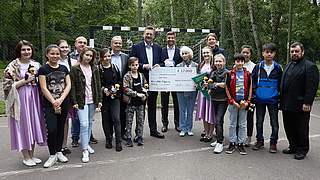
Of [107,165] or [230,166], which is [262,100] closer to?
[230,166]

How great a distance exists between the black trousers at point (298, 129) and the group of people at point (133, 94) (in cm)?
2

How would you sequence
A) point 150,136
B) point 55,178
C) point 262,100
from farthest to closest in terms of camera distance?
point 150,136 < point 262,100 < point 55,178

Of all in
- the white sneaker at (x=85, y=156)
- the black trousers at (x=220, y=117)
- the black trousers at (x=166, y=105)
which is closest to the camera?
the white sneaker at (x=85, y=156)

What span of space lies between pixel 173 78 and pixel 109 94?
1.42 metres

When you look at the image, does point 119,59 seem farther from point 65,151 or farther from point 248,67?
point 248,67

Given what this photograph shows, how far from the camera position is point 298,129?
236 inches

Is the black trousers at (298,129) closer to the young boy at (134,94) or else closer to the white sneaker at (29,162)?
the young boy at (134,94)

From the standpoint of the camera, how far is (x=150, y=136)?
7.39 metres

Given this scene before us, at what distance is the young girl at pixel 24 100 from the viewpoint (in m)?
5.26

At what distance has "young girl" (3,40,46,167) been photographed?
526 centimetres

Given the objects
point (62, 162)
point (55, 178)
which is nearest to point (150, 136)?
point (62, 162)

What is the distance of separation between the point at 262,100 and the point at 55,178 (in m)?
3.42

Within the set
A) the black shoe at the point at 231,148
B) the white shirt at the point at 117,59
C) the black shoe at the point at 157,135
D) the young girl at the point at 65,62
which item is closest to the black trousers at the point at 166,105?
the black shoe at the point at 157,135

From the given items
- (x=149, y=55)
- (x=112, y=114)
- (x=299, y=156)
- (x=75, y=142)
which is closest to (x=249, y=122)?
(x=299, y=156)
